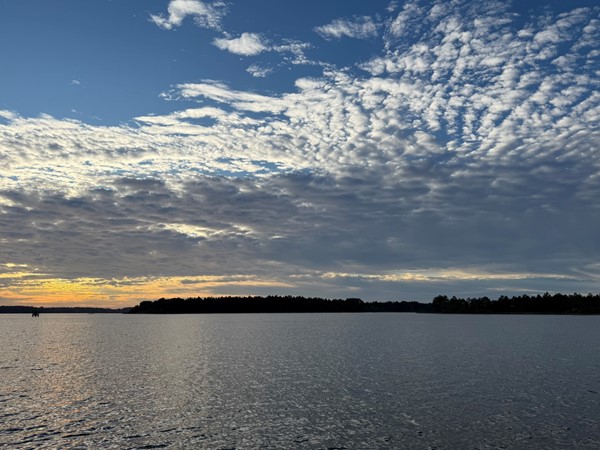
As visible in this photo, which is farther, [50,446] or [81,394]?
[81,394]

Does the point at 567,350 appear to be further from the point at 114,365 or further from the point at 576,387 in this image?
the point at 114,365

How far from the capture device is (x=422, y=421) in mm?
42219

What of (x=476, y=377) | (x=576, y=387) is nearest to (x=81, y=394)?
(x=476, y=377)

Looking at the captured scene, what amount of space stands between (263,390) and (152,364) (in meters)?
34.6

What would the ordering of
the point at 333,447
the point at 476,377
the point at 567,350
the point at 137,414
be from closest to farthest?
the point at 333,447
the point at 137,414
the point at 476,377
the point at 567,350

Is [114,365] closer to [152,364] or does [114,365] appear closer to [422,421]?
[152,364]

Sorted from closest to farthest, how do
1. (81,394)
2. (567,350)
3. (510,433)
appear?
(510,433), (81,394), (567,350)

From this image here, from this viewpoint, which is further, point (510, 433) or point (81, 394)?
point (81, 394)

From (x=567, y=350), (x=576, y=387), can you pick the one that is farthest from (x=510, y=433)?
(x=567, y=350)

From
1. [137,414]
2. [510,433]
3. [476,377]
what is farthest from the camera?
[476,377]

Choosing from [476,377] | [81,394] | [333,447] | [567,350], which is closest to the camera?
[333,447]

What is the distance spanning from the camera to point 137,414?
46.0 meters

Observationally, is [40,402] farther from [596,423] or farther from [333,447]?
[596,423]

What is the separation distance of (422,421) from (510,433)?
6.69m
